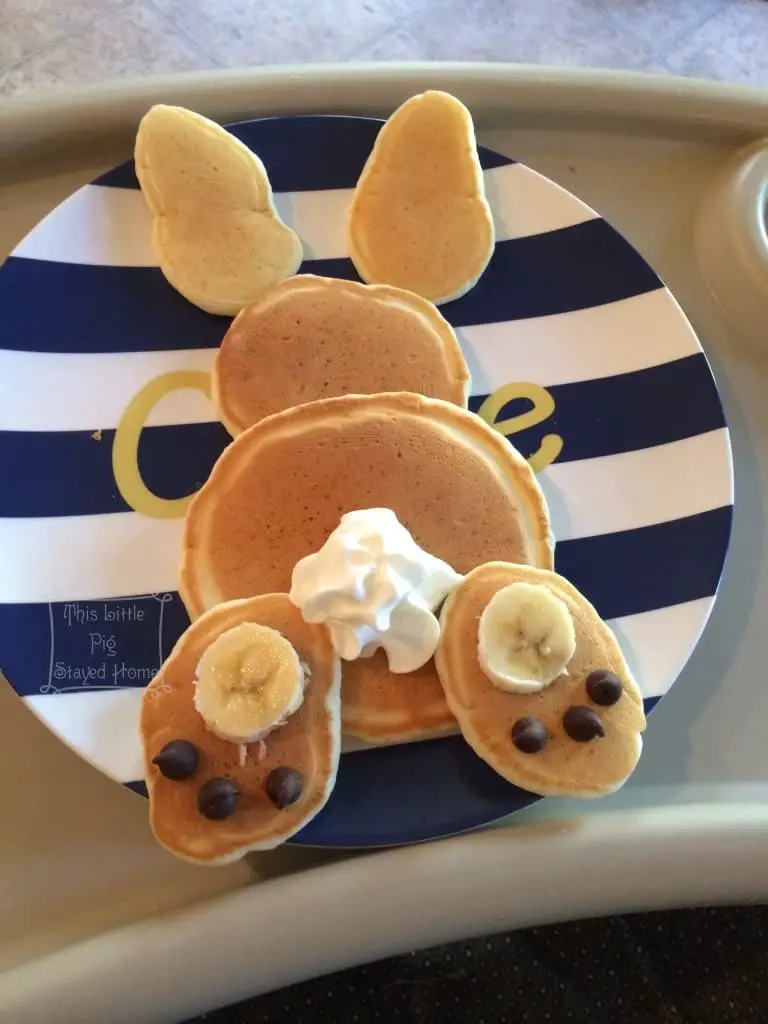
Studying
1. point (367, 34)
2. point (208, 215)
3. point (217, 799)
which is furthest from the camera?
point (367, 34)

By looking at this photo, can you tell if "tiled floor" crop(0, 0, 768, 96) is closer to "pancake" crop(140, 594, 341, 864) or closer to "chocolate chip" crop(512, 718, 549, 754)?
"pancake" crop(140, 594, 341, 864)

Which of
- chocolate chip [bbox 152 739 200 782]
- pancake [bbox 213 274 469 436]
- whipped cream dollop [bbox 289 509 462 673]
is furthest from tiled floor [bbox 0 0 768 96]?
chocolate chip [bbox 152 739 200 782]

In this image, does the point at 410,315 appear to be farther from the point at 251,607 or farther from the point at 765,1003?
the point at 765,1003

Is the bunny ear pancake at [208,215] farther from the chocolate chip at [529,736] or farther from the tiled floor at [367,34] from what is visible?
the tiled floor at [367,34]

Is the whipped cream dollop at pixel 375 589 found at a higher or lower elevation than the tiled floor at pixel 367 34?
lower

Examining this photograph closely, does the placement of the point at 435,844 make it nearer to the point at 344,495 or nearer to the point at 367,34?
the point at 344,495

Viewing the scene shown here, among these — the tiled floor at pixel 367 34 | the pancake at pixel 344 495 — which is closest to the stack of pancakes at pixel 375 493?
the pancake at pixel 344 495

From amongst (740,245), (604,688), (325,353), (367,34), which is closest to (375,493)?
(325,353)
